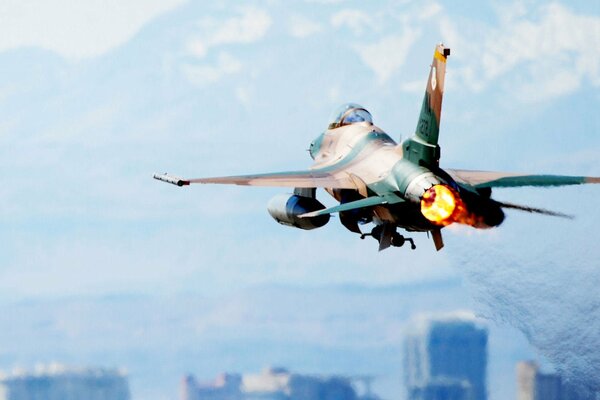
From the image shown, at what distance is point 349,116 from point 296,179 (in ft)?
11.5

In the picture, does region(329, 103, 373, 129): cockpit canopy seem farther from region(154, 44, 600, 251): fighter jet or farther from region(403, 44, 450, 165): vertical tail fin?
region(403, 44, 450, 165): vertical tail fin

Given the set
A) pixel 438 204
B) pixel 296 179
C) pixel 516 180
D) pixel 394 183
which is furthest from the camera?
pixel 296 179

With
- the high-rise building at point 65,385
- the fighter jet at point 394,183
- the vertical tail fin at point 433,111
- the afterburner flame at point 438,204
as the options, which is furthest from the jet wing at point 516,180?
the high-rise building at point 65,385

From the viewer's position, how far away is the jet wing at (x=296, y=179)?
44.5 m

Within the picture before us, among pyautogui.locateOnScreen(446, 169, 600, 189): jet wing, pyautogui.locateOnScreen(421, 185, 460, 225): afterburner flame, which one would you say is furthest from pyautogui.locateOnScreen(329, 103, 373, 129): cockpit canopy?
pyautogui.locateOnScreen(421, 185, 460, 225): afterburner flame

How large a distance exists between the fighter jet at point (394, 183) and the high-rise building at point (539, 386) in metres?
6.65

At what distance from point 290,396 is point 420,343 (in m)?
3.84

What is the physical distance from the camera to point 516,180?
4309 cm

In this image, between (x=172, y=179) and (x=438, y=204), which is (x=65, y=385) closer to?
(x=172, y=179)

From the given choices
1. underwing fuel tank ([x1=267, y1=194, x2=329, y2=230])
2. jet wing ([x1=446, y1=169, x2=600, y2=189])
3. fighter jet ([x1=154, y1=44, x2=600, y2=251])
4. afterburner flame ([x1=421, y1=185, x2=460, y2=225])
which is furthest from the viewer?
underwing fuel tank ([x1=267, y1=194, x2=329, y2=230])

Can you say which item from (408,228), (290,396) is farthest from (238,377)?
(408,228)

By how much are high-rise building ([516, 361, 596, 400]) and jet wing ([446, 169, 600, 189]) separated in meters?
6.71

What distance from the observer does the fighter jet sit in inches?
1626

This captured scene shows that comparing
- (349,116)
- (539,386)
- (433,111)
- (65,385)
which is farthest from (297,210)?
(65,385)
